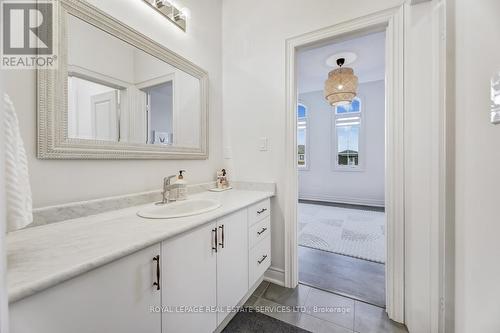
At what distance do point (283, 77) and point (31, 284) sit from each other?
1901mm

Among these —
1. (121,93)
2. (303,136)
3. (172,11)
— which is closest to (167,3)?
(172,11)

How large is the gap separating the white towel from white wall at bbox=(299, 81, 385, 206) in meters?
5.18

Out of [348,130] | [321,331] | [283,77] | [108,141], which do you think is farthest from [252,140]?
[348,130]

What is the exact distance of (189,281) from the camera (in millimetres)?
1008

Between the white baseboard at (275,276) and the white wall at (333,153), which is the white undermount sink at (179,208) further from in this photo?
the white wall at (333,153)

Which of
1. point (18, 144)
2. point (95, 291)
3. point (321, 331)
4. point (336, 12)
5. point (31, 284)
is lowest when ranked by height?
point (321, 331)

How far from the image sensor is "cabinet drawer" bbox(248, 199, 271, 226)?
154 centimetres

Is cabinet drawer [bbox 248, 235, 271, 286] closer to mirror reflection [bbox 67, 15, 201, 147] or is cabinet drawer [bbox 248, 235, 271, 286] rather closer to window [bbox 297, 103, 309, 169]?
mirror reflection [bbox 67, 15, 201, 147]

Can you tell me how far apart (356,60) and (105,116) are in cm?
376

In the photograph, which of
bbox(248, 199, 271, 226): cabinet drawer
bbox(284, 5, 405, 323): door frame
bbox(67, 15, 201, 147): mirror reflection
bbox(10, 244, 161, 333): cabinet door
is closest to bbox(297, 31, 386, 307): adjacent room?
bbox(284, 5, 405, 323): door frame

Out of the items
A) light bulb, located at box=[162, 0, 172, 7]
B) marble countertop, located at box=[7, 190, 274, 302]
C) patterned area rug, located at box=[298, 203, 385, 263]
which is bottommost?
patterned area rug, located at box=[298, 203, 385, 263]

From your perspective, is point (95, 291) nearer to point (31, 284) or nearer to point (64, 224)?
point (31, 284)

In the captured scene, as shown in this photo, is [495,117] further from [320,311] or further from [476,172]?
[320,311]

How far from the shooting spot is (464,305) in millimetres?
898
